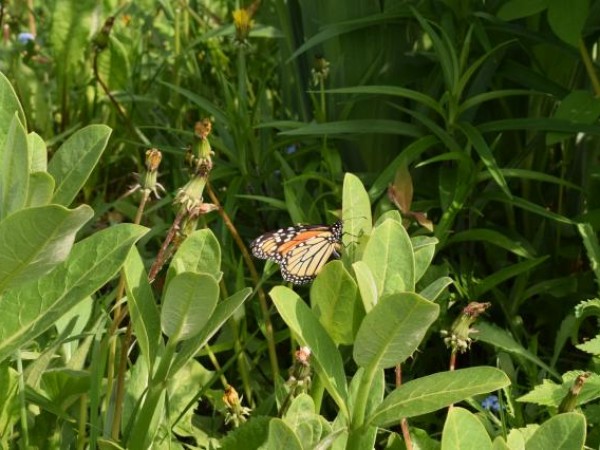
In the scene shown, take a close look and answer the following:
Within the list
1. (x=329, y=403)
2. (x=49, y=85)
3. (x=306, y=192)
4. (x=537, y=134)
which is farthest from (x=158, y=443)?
(x=49, y=85)

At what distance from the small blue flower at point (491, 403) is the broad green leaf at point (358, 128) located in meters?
0.67

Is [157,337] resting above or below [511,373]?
above

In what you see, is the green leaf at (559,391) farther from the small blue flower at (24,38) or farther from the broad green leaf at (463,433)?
the small blue flower at (24,38)

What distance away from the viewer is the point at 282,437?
4.11 ft

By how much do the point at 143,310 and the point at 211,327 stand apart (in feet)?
0.31

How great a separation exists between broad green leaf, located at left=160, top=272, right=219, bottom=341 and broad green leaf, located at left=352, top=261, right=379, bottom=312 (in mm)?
169

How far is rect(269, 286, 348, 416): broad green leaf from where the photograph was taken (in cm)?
129

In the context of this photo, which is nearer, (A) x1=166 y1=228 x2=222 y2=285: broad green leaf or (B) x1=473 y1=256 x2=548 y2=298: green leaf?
(A) x1=166 y1=228 x2=222 y2=285: broad green leaf

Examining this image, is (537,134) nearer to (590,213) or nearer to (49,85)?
(590,213)

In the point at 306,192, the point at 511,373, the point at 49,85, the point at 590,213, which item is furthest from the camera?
the point at 49,85

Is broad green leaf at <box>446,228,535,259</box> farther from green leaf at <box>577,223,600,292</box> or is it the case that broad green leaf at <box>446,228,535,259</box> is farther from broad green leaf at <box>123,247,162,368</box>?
broad green leaf at <box>123,247,162,368</box>

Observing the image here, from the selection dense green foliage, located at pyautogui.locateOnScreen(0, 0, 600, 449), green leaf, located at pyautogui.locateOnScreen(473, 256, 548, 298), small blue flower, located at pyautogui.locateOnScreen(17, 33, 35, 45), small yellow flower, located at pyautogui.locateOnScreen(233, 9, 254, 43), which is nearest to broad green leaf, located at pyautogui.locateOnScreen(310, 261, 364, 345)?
dense green foliage, located at pyautogui.locateOnScreen(0, 0, 600, 449)

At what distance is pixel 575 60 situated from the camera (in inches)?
105

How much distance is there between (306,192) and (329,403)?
56cm
